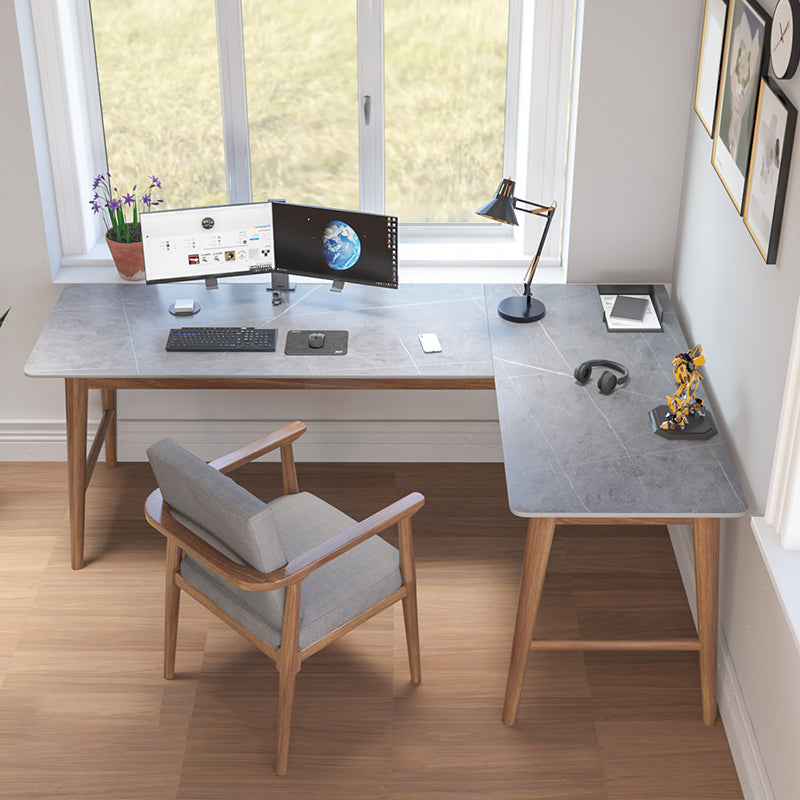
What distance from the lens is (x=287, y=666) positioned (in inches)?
100

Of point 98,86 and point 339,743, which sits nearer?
point 339,743

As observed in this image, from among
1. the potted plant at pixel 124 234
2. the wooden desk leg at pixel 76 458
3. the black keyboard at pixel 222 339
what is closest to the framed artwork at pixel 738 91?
the black keyboard at pixel 222 339

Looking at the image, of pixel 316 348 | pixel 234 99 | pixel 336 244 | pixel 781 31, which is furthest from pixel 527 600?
pixel 234 99

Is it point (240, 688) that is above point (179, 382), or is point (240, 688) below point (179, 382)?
below

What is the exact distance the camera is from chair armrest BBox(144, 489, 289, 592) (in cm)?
238

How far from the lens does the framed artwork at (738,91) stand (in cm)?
254

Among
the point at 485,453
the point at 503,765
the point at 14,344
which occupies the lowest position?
the point at 503,765

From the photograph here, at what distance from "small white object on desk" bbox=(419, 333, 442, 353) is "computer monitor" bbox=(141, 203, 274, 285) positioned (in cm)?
62

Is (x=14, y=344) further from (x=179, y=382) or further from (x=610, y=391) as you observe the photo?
(x=610, y=391)

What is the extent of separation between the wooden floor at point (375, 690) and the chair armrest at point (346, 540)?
2.09 feet

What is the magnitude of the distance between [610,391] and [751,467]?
19.4 inches

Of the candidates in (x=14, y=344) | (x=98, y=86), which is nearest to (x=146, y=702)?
(x=14, y=344)

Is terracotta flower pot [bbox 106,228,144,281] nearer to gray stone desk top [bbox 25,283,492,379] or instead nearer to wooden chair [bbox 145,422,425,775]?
gray stone desk top [bbox 25,283,492,379]

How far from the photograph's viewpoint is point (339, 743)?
110 inches
